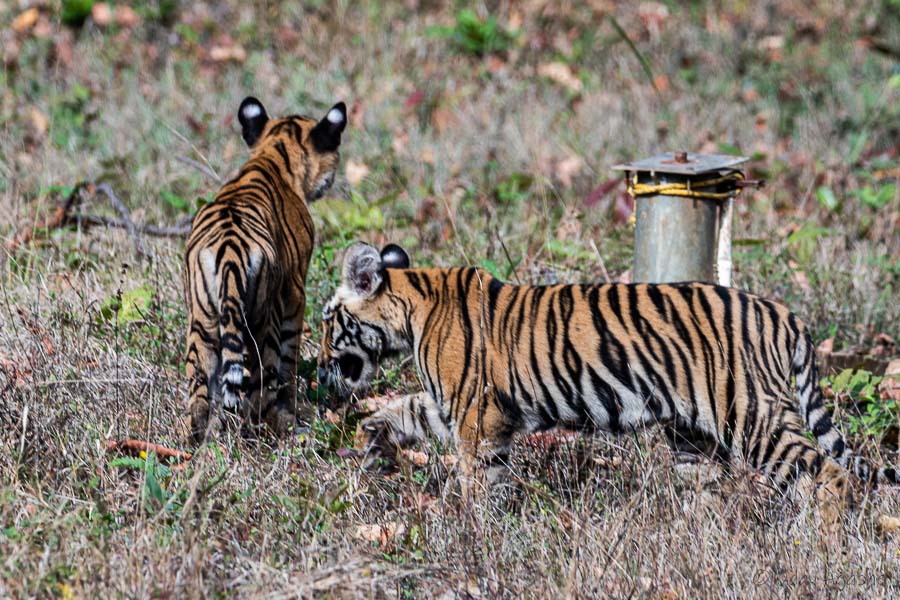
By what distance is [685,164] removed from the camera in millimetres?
5367

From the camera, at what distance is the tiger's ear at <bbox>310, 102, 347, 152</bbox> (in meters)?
5.89

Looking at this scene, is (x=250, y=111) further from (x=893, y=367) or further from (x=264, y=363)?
(x=893, y=367)

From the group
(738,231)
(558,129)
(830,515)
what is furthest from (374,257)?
(558,129)

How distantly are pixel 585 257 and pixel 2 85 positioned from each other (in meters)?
5.45

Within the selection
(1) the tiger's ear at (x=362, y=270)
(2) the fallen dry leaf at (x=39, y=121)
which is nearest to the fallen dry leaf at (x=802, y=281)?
(1) the tiger's ear at (x=362, y=270)

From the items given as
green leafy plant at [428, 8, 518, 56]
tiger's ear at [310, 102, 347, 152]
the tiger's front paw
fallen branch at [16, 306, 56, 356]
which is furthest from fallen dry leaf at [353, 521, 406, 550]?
green leafy plant at [428, 8, 518, 56]

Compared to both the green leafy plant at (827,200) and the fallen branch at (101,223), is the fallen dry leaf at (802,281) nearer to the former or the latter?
the green leafy plant at (827,200)

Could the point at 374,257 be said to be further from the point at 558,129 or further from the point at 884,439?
the point at 558,129

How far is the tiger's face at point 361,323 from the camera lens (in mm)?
4852

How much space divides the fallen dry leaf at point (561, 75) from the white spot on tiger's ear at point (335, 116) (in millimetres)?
4935

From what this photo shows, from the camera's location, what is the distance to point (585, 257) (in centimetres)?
669

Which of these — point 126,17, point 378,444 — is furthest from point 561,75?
point 378,444

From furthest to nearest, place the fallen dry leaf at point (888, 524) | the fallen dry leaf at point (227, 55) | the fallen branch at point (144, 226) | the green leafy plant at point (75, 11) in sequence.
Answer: the green leafy plant at point (75, 11) → the fallen dry leaf at point (227, 55) → the fallen branch at point (144, 226) → the fallen dry leaf at point (888, 524)

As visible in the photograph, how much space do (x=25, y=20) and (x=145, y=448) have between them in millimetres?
7550
